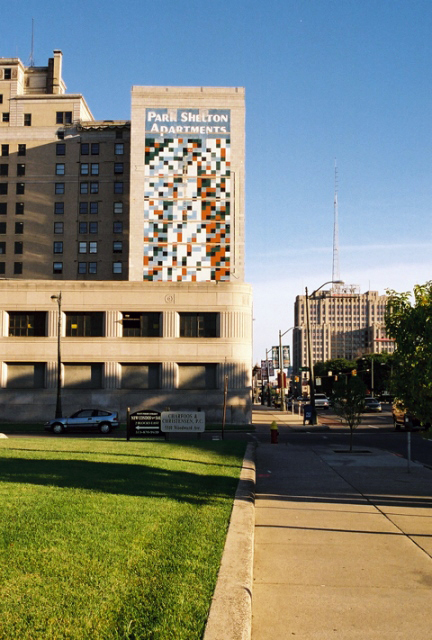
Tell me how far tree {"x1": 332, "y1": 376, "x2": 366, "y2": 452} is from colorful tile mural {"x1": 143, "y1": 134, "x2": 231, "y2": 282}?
32730 mm

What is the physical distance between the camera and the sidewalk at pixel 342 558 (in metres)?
6.44

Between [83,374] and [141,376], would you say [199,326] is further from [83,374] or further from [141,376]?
[83,374]

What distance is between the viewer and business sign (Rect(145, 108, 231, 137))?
200ft

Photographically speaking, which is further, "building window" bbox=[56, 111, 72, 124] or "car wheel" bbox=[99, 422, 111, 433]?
"building window" bbox=[56, 111, 72, 124]

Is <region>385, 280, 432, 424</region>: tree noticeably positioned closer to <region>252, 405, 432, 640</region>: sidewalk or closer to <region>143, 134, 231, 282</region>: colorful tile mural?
<region>252, 405, 432, 640</region>: sidewalk

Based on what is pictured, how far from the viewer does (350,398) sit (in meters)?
27.6

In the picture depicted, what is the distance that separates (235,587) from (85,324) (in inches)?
1971

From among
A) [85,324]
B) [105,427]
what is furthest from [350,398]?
[85,324]

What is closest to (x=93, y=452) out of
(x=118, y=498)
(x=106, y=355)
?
(x=118, y=498)

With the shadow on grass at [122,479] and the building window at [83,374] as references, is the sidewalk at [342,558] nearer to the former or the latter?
the shadow on grass at [122,479]

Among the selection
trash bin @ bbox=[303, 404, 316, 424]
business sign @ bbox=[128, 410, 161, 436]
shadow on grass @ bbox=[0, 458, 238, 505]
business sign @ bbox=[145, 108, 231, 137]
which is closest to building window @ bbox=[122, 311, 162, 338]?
trash bin @ bbox=[303, 404, 316, 424]

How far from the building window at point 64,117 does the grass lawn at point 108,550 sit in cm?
6915

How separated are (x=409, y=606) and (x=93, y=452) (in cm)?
1507

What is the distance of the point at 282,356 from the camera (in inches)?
2884
